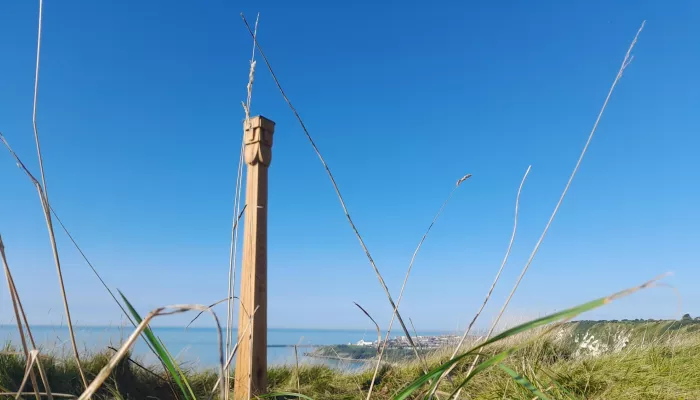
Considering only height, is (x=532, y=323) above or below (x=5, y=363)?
above

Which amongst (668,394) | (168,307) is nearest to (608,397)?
(668,394)

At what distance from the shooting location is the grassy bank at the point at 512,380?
224cm

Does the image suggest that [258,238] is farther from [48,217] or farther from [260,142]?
[48,217]

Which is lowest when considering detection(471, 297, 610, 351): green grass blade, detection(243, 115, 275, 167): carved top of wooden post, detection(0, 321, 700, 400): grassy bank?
detection(0, 321, 700, 400): grassy bank

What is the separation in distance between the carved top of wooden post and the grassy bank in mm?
1408

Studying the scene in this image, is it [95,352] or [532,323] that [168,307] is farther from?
[95,352]

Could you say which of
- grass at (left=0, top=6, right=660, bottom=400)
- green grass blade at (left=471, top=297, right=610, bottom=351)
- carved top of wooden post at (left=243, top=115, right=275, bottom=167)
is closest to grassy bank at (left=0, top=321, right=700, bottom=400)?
grass at (left=0, top=6, right=660, bottom=400)

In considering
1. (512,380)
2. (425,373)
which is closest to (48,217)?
(425,373)

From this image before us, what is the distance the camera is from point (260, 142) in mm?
3152

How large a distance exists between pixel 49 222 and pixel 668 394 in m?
2.43

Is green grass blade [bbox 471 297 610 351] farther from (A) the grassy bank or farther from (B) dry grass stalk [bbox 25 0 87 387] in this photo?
(A) the grassy bank

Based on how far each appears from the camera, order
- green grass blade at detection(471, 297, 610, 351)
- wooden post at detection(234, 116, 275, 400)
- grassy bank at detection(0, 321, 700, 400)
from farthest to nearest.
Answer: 1. wooden post at detection(234, 116, 275, 400)
2. grassy bank at detection(0, 321, 700, 400)
3. green grass blade at detection(471, 297, 610, 351)

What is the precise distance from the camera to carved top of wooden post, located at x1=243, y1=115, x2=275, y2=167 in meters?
3.12

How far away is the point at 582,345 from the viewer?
16.4 ft
